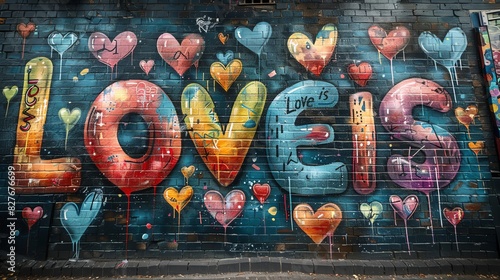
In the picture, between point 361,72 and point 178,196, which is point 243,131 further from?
point 361,72

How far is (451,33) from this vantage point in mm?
4312

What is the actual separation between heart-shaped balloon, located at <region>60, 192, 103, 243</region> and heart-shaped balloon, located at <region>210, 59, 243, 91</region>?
7.74ft

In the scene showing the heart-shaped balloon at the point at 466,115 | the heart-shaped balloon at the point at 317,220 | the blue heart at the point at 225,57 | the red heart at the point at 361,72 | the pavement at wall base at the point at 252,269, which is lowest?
the pavement at wall base at the point at 252,269

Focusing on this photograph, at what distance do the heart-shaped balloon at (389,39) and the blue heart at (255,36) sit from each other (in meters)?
1.61

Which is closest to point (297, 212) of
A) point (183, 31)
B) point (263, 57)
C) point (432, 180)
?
point (432, 180)

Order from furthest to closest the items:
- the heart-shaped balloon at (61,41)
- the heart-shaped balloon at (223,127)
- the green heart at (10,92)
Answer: the heart-shaped balloon at (61,41), the green heart at (10,92), the heart-shaped balloon at (223,127)

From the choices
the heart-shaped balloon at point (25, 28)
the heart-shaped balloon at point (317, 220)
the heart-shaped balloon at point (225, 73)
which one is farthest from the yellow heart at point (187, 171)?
the heart-shaped balloon at point (25, 28)

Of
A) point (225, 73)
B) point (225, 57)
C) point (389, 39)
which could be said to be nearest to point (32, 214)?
point (225, 73)

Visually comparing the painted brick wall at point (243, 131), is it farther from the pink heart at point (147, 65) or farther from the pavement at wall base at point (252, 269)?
the pavement at wall base at point (252, 269)

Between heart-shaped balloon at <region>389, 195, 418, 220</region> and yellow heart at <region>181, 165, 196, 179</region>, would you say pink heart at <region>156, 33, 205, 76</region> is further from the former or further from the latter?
heart-shaped balloon at <region>389, 195, 418, 220</region>

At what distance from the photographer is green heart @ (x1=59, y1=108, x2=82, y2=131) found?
4.02 meters

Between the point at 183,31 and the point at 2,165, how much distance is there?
3278 millimetres

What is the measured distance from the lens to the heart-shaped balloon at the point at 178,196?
3.88 meters

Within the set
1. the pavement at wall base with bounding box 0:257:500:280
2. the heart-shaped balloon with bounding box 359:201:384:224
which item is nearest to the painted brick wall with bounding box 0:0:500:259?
the heart-shaped balloon with bounding box 359:201:384:224
